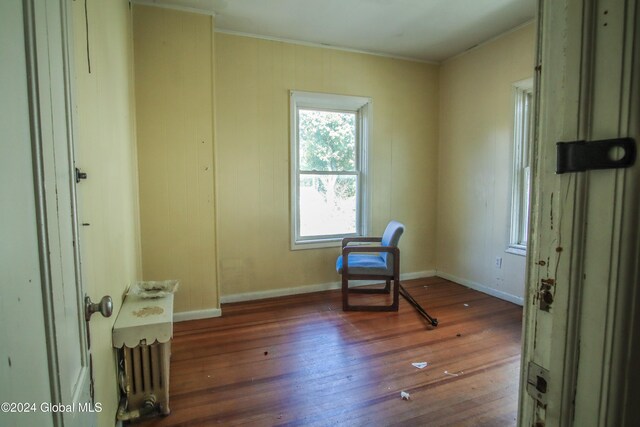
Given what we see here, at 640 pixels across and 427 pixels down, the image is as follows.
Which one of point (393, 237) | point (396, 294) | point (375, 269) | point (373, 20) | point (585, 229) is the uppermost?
point (373, 20)

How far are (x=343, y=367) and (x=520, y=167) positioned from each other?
2660mm

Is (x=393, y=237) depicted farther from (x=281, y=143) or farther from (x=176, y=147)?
(x=176, y=147)

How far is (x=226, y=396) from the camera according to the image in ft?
6.24

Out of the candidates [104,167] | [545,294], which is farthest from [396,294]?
[545,294]

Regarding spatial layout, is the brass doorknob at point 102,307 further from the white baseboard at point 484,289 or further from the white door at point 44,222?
the white baseboard at point 484,289

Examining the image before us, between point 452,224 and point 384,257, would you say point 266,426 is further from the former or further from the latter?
point 452,224

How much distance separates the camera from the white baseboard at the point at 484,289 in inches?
132

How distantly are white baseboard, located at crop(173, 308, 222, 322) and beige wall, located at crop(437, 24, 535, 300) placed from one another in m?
2.91

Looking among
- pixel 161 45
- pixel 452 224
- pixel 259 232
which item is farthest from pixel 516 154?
pixel 161 45

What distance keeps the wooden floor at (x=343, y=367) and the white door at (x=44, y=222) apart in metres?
1.33

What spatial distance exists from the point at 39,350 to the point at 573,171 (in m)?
0.86

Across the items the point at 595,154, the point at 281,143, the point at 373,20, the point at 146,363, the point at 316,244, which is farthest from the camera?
the point at 316,244

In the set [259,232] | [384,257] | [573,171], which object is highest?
[573,171]

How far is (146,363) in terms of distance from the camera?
1.73 metres
